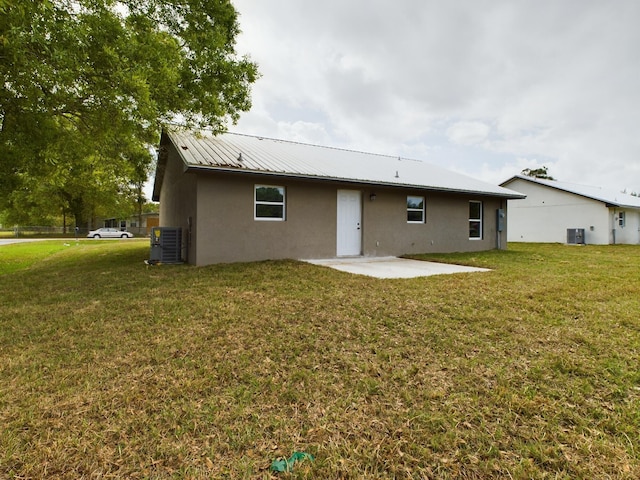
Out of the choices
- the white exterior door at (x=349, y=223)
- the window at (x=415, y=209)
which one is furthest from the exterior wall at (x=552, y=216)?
the white exterior door at (x=349, y=223)

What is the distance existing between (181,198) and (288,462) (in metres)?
9.64

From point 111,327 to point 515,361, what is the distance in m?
4.30

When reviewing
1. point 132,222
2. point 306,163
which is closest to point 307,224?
point 306,163

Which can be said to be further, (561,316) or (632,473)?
(561,316)

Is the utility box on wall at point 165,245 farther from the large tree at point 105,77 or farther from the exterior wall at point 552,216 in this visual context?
the exterior wall at point 552,216

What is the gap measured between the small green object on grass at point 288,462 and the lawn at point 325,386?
0.04 m

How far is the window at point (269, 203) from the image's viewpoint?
30.0 feet

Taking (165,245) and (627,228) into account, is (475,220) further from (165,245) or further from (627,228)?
(627,228)

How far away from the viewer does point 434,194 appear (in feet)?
39.4

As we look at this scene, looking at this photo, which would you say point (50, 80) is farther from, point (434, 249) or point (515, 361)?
point (434, 249)

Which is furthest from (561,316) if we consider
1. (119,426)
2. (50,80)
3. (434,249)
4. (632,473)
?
(50,80)

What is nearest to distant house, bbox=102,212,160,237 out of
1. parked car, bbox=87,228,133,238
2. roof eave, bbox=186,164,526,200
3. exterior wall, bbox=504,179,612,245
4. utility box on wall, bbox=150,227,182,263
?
parked car, bbox=87,228,133,238

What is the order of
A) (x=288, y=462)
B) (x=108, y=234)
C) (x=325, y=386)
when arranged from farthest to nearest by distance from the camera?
(x=108, y=234) → (x=325, y=386) → (x=288, y=462)

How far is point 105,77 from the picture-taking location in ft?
21.5
